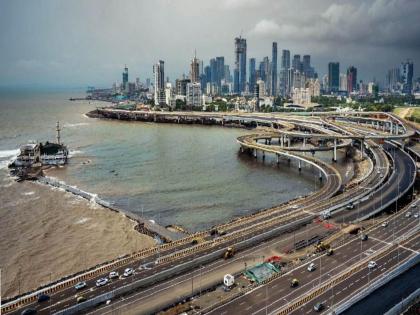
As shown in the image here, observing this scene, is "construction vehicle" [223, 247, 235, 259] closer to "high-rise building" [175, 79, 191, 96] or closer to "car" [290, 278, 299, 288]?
"car" [290, 278, 299, 288]

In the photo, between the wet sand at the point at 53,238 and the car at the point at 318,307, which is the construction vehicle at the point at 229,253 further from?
the car at the point at 318,307

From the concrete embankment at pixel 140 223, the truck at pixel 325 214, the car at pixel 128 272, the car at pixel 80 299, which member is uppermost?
the truck at pixel 325 214

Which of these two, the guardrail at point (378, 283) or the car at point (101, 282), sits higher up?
the guardrail at point (378, 283)

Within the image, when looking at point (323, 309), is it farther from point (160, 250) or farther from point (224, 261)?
point (160, 250)

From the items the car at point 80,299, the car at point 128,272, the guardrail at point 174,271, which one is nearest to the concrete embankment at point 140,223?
the guardrail at point 174,271

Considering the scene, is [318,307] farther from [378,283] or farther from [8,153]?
[8,153]

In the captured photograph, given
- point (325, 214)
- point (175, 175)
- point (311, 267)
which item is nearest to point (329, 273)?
point (311, 267)
